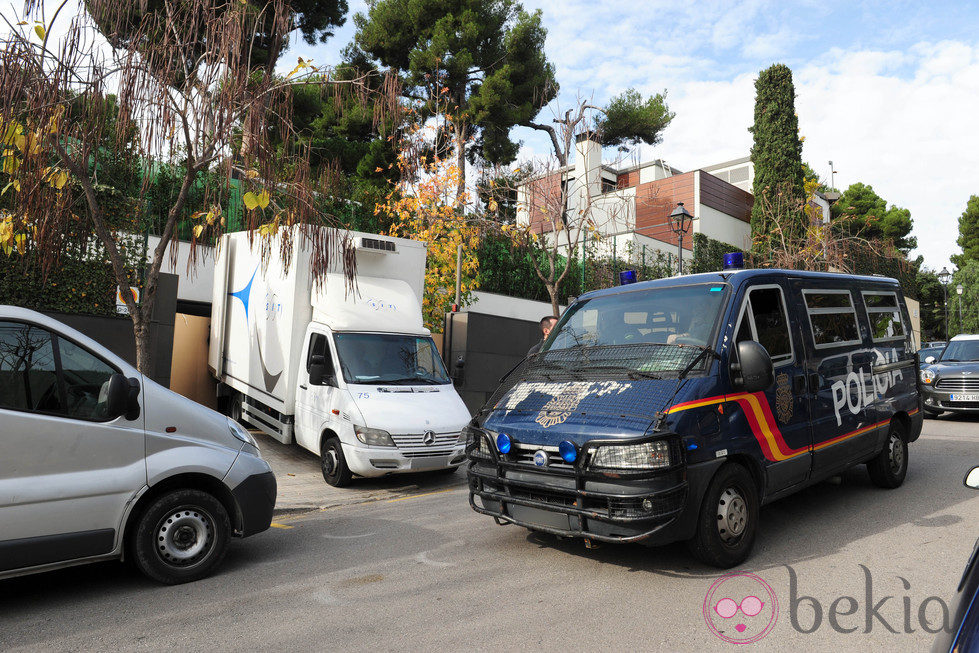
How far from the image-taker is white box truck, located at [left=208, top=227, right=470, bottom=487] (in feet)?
27.1

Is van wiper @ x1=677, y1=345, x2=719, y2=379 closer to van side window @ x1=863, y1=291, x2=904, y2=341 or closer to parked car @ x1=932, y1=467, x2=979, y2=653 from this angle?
parked car @ x1=932, y1=467, x2=979, y2=653

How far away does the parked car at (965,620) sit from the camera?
6.02ft

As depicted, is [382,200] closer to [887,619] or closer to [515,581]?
[515,581]

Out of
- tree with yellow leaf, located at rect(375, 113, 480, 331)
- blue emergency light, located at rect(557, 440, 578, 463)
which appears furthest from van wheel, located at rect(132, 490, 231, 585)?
tree with yellow leaf, located at rect(375, 113, 480, 331)

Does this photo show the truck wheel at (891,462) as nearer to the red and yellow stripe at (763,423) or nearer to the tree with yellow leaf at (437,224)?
the red and yellow stripe at (763,423)

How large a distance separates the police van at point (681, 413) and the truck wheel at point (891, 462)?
0.60 metres

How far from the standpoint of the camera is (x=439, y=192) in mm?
14438

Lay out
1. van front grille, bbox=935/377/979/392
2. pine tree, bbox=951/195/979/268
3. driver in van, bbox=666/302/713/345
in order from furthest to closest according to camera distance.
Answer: pine tree, bbox=951/195/979/268, van front grille, bbox=935/377/979/392, driver in van, bbox=666/302/713/345

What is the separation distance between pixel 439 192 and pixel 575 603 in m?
11.2

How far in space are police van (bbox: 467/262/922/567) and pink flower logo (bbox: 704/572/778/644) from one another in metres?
0.24

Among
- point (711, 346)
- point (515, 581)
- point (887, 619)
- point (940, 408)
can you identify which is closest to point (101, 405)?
point (515, 581)

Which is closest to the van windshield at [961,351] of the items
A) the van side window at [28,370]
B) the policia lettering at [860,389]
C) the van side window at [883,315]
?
the van side window at [883,315]

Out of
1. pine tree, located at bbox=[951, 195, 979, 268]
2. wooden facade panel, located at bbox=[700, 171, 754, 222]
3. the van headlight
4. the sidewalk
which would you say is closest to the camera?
the van headlight

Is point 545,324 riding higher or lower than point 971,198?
lower
